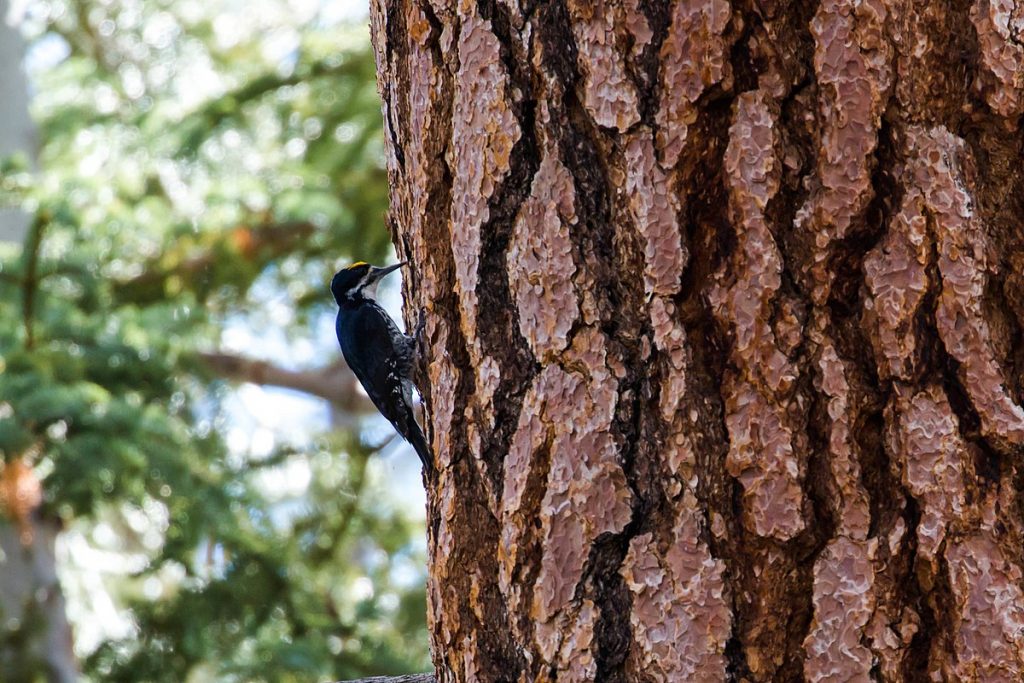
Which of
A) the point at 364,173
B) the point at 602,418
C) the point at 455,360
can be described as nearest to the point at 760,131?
the point at 602,418

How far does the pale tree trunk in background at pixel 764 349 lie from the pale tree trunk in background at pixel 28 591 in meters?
3.74

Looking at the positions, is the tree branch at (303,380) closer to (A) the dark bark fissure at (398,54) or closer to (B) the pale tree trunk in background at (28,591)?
(B) the pale tree trunk in background at (28,591)

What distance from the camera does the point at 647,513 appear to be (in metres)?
1.55

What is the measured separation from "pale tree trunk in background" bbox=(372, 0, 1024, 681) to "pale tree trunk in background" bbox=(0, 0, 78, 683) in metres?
3.74

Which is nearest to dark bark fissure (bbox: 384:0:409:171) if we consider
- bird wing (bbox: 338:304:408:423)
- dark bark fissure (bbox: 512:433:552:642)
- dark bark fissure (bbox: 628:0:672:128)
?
dark bark fissure (bbox: 628:0:672:128)

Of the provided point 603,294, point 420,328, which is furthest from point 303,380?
point 603,294

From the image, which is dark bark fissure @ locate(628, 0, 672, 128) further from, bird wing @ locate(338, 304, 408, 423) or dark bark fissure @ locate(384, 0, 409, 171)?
bird wing @ locate(338, 304, 408, 423)

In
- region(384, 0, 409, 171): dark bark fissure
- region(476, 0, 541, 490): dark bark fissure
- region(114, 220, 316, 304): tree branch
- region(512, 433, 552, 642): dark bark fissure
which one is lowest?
region(512, 433, 552, 642): dark bark fissure

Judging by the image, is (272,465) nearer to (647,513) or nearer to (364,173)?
(364,173)

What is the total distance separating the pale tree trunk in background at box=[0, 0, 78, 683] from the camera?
4.89 m

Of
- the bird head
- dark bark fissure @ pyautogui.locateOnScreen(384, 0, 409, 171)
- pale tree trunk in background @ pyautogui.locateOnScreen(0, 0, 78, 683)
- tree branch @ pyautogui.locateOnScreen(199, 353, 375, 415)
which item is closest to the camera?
dark bark fissure @ pyautogui.locateOnScreen(384, 0, 409, 171)

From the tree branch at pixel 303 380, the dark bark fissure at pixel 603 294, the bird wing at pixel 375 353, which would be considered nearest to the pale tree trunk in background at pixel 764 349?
the dark bark fissure at pixel 603 294

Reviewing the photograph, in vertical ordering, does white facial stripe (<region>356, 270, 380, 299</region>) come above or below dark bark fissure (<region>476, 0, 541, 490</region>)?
above

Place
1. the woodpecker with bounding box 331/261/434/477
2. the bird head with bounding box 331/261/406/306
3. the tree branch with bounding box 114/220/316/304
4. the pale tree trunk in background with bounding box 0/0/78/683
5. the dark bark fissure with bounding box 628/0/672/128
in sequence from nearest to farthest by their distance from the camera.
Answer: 1. the dark bark fissure with bounding box 628/0/672/128
2. the woodpecker with bounding box 331/261/434/477
3. the bird head with bounding box 331/261/406/306
4. the pale tree trunk in background with bounding box 0/0/78/683
5. the tree branch with bounding box 114/220/316/304
